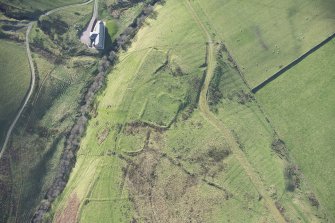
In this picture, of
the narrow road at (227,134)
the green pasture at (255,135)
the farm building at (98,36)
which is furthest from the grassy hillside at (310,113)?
the farm building at (98,36)

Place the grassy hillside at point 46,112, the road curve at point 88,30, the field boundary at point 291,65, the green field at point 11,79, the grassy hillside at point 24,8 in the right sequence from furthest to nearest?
1. the road curve at point 88,30
2. the grassy hillside at point 24,8
3. the green field at point 11,79
4. the grassy hillside at point 46,112
5. the field boundary at point 291,65

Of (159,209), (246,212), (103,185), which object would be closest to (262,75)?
(246,212)

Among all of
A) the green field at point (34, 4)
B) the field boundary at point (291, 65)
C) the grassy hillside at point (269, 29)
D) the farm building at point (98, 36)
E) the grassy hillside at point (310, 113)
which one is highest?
the green field at point (34, 4)

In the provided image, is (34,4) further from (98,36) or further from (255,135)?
(255,135)

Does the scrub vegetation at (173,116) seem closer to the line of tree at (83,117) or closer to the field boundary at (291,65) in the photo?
the line of tree at (83,117)

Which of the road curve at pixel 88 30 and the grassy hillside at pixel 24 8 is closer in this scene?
the grassy hillside at pixel 24 8

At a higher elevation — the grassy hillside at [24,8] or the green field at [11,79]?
the grassy hillside at [24,8]

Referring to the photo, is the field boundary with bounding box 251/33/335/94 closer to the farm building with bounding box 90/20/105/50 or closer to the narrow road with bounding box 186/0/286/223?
the narrow road with bounding box 186/0/286/223
